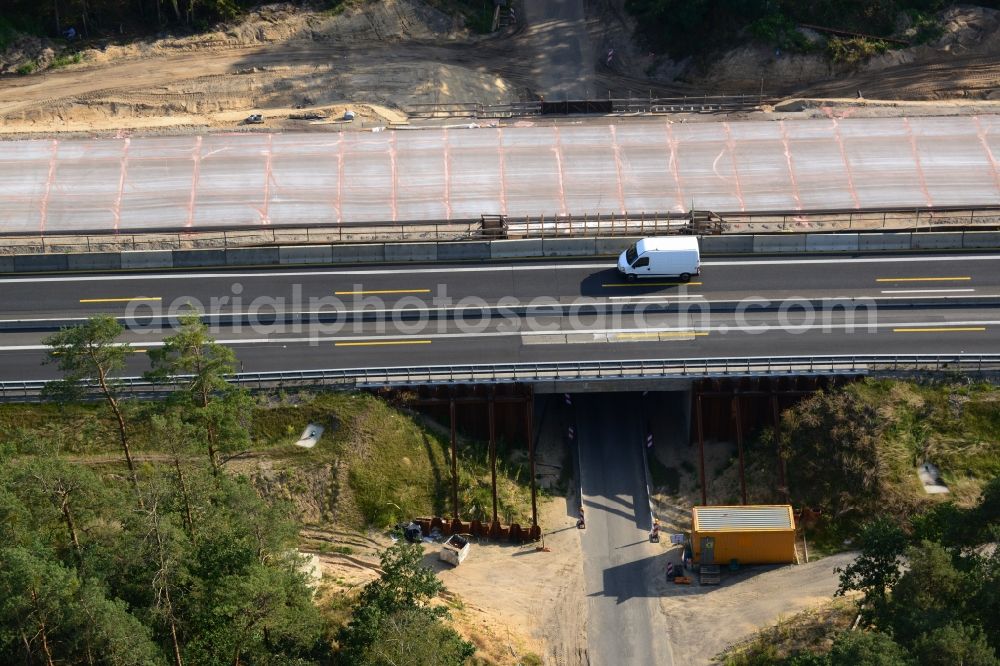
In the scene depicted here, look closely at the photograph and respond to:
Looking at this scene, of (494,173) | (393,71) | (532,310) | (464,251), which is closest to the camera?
(532,310)

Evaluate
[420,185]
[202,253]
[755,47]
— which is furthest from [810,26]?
[202,253]

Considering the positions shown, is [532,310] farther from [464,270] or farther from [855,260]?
[855,260]

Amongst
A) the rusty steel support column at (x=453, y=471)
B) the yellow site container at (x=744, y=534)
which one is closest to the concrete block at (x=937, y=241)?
the yellow site container at (x=744, y=534)

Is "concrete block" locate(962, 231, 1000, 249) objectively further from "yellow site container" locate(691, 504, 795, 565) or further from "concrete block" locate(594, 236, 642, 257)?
"yellow site container" locate(691, 504, 795, 565)

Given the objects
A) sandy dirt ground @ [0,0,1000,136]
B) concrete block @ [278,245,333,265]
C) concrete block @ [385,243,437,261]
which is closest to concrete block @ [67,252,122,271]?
concrete block @ [278,245,333,265]

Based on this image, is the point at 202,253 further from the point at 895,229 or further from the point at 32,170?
the point at 895,229

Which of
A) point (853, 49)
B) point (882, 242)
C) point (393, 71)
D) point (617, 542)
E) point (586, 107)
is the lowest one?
point (617, 542)

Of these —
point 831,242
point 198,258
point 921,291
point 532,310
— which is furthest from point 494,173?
point 921,291
